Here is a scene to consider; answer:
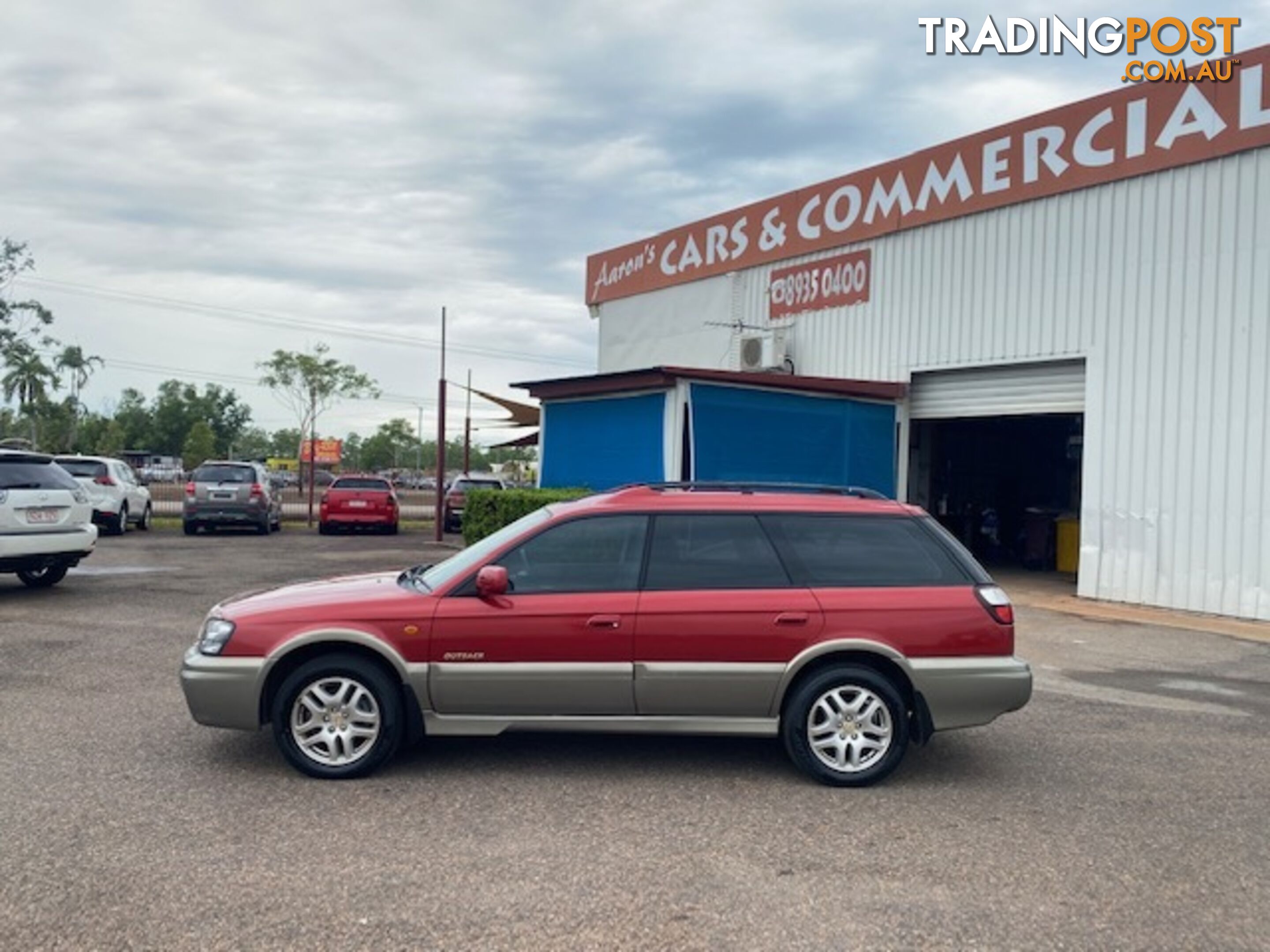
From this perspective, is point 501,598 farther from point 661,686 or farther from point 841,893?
point 841,893

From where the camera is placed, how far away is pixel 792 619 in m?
5.59

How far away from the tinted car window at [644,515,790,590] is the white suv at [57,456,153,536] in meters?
18.0

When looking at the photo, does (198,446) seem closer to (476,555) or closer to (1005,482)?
(1005,482)

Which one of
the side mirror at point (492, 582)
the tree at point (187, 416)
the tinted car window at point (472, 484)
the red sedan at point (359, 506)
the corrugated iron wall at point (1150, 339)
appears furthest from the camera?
the tree at point (187, 416)

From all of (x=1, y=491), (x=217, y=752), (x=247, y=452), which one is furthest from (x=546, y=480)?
(x=247, y=452)

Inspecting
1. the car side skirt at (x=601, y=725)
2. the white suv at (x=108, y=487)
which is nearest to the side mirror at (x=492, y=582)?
the car side skirt at (x=601, y=725)

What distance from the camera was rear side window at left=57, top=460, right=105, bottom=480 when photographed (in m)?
21.0

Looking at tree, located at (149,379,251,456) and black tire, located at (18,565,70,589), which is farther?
tree, located at (149,379,251,456)

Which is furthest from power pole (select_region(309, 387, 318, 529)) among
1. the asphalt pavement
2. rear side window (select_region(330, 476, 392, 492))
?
the asphalt pavement

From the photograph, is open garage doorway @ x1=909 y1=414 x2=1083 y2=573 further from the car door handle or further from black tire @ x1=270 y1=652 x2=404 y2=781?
black tire @ x1=270 y1=652 x2=404 y2=781

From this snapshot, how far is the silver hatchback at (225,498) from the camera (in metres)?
22.2

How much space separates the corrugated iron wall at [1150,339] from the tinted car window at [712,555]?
9.18 metres

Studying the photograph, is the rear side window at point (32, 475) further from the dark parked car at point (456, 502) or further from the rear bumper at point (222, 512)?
the dark parked car at point (456, 502)

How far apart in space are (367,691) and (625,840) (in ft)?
5.41
